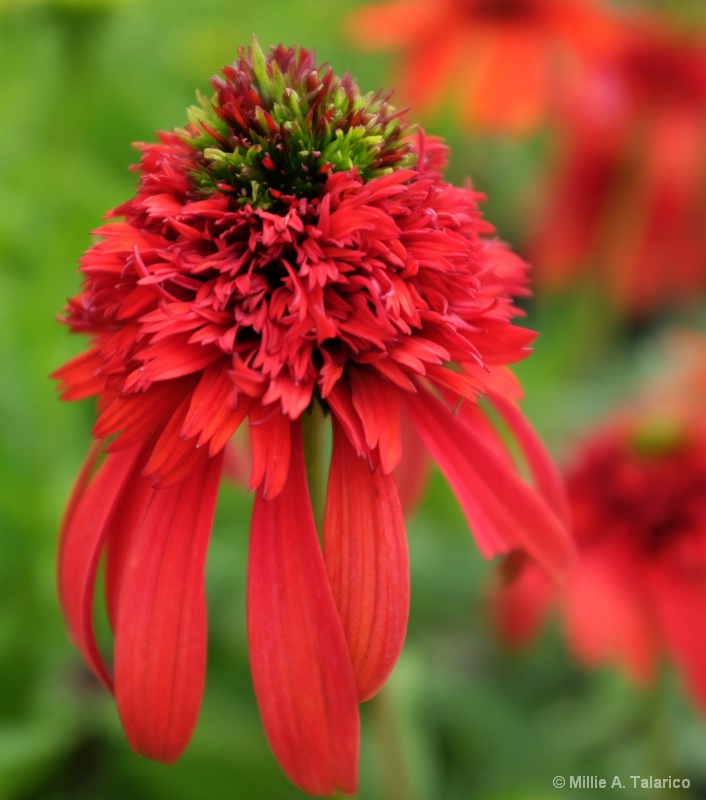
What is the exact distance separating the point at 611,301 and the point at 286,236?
102 centimetres

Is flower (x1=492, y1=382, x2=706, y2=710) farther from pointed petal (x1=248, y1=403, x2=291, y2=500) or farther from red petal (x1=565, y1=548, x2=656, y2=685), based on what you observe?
pointed petal (x1=248, y1=403, x2=291, y2=500)

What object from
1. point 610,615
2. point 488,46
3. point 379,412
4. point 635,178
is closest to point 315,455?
point 379,412

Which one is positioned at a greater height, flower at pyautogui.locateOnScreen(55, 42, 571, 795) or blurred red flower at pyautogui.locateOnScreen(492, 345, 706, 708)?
flower at pyautogui.locateOnScreen(55, 42, 571, 795)

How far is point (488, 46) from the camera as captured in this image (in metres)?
1.18

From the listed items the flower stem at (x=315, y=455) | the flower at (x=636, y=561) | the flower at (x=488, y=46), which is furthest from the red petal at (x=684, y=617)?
the flower at (x=488, y=46)

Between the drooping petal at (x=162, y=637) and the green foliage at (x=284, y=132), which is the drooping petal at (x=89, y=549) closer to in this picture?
the drooping petal at (x=162, y=637)

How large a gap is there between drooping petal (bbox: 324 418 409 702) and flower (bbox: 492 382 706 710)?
32 centimetres

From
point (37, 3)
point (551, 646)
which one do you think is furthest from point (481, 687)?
point (37, 3)

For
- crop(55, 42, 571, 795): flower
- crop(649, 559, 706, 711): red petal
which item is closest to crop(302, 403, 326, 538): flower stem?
crop(55, 42, 571, 795): flower

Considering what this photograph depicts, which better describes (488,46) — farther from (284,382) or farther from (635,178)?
(284,382)

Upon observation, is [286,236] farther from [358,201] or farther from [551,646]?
[551,646]

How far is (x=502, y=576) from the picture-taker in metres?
0.56

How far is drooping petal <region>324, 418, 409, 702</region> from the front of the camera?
1.34 ft

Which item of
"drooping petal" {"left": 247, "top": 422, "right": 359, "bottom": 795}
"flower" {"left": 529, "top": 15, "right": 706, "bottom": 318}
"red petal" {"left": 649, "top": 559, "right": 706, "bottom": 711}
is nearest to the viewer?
"drooping petal" {"left": 247, "top": 422, "right": 359, "bottom": 795}
